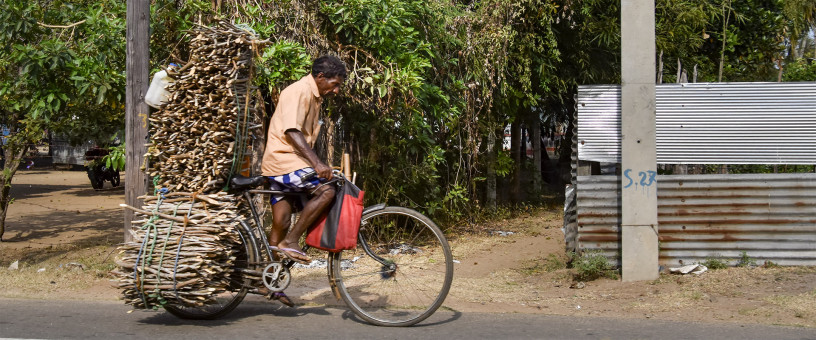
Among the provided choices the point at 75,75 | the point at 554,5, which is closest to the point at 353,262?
the point at 75,75

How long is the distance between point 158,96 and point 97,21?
8.40 ft

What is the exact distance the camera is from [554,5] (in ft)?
34.3

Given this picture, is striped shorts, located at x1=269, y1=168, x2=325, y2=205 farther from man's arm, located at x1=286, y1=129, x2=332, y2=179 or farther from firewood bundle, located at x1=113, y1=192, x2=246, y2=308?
firewood bundle, located at x1=113, y1=192, x2=246, y2=308

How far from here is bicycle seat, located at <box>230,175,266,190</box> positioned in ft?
17.0

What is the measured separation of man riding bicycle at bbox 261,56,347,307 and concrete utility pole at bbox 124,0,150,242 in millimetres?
2180

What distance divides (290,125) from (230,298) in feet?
4.38

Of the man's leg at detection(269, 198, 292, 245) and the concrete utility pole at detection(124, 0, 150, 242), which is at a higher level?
the concrete utility pole at detection(124, 0, 150, 242)

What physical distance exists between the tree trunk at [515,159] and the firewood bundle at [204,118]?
759 cm

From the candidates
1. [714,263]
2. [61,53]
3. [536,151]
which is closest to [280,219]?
[61,53]

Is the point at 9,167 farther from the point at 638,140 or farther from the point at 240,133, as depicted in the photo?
the point at 638,140

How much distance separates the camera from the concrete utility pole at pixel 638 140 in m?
6.55

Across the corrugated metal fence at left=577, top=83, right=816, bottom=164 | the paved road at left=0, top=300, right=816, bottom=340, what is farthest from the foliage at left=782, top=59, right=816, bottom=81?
the paved road at left=0, top=300, right=816, bottom=340

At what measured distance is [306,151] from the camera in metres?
5.06

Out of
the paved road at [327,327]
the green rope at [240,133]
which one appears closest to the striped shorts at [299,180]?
the green rope at [240,133]
